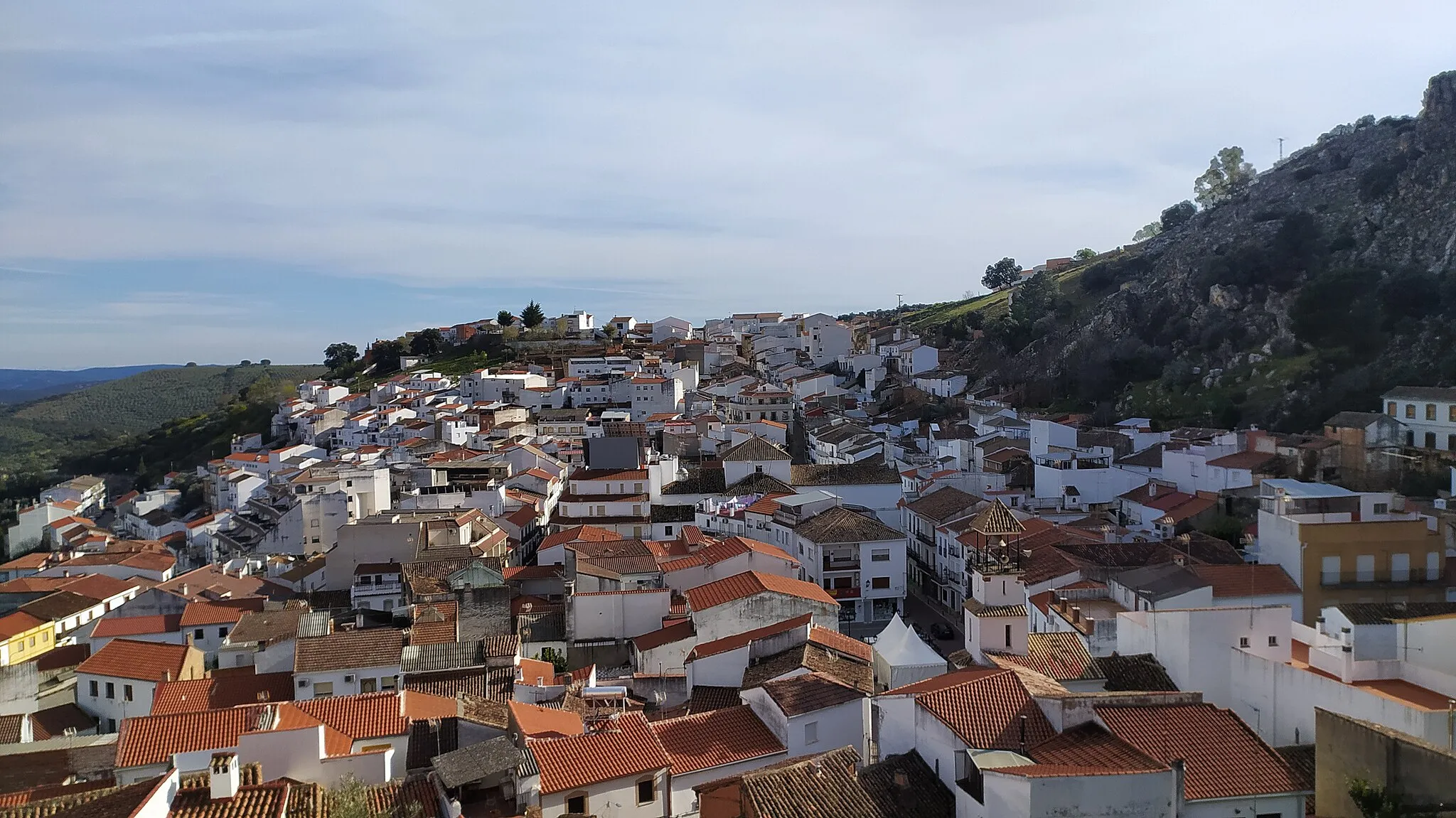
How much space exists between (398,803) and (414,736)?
3.26 m

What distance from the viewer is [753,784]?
1191cm

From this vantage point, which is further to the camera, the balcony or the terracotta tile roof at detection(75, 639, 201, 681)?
the terracotta tile roof at detection(75, 639, 201, 681)

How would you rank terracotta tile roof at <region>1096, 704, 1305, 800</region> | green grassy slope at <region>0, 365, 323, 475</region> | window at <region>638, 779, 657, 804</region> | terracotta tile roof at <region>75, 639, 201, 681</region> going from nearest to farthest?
terracotta tile roof at <region>1096, 704, 1305, 800</region>, window at <region>638, 779, 657, 804</region>, terracotta tile roof at <region>75, 639, 201, 681</region>, green grassy slope at <region>0, 365, 323, 475</region>

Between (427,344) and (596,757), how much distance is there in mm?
95534

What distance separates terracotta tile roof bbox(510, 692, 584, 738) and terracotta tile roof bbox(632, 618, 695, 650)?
5.11m

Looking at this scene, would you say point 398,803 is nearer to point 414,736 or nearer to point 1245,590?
point 414,736

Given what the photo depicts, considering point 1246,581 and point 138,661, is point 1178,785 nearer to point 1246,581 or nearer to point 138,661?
point 1246,581

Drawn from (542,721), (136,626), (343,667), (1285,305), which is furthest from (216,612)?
(1285,305)

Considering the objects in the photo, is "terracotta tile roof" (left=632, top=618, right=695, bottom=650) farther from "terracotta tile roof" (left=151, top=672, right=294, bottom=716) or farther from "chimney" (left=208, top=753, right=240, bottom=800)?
"chimney" (left=208, top=753, right=240, bottom=800)

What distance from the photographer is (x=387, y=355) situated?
4092 inches

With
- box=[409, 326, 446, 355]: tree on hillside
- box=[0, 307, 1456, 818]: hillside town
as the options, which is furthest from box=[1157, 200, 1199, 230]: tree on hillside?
box=[409, 326, 446, 355]: tree on hillside

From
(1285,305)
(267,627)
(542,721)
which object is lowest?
(267,627)

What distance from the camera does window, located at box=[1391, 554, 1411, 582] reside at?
70.3 ft

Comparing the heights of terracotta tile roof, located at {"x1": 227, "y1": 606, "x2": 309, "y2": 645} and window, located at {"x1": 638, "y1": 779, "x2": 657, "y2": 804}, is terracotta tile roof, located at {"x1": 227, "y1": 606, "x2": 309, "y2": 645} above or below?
below
